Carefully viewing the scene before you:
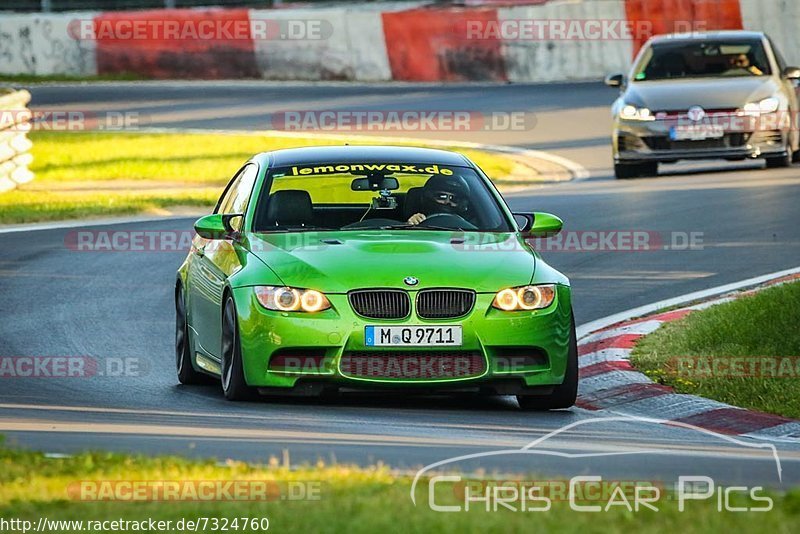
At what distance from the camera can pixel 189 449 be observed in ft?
25.1

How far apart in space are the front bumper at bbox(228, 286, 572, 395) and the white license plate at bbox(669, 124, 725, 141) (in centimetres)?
1187

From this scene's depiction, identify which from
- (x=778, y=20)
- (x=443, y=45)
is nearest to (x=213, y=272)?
(x=778, y=20)

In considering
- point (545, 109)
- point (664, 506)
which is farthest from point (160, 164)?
→ point (664, 506)

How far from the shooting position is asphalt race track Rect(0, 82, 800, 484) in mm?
7844

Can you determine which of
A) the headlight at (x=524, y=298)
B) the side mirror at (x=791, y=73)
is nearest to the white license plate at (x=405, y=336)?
the headlight at (x=524, y=298)

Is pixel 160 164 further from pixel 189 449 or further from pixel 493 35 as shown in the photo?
pixel 189 449

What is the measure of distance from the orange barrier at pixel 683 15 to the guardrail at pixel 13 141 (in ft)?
40.6

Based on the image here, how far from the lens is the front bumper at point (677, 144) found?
836 inches

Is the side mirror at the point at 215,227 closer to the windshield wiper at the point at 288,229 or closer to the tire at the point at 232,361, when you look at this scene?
the windshield wiper at the point at 288,229

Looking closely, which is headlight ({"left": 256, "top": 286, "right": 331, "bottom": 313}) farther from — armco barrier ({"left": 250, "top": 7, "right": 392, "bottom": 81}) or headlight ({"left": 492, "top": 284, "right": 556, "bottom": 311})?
armco barrier ({"left": 250, "top": 7, "right": 392, "bottom": 81})

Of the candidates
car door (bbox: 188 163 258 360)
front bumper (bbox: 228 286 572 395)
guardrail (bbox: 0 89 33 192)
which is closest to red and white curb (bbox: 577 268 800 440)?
front bumper (bbox: 228 286 572 395)

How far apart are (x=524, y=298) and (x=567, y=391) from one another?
53cm

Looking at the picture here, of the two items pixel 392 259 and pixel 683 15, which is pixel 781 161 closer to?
pixel 683 15

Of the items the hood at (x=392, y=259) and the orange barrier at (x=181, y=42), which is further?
the orange barrier at (x=181, y=42)
